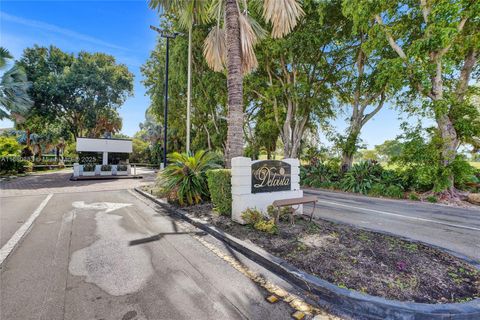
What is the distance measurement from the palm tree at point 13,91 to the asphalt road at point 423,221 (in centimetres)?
2231

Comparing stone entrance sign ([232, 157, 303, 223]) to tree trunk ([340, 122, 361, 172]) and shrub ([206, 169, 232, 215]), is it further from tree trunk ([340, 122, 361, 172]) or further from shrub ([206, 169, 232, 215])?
tree trunk ([340, 122, 361, 172])

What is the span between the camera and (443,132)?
34.3 ft

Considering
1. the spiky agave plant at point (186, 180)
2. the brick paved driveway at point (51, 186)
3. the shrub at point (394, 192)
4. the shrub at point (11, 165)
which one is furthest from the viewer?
the shrub at point (11, 165)

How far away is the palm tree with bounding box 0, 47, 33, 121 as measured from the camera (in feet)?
54.4

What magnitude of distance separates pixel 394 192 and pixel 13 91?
1041 inches

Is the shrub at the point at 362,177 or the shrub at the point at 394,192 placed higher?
the shrub at the point at 362,177

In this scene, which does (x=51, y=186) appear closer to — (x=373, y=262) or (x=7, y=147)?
(x=7, y=147)

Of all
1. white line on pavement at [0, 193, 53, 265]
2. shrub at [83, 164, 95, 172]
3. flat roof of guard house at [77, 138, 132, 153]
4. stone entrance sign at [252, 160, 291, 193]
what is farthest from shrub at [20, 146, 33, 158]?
stone entrance sign at [252, 160, 291, 193]

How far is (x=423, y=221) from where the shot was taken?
269 inches

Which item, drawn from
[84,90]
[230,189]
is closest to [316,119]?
[230,189]

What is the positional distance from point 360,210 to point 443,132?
637 centimetres

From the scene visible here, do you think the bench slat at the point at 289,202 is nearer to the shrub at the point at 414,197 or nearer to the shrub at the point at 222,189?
the shrub at the point at 222,189

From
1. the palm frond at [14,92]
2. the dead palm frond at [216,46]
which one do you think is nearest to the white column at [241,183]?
the dead palm frond at [216,46]

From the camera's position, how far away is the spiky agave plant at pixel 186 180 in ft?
24.3
